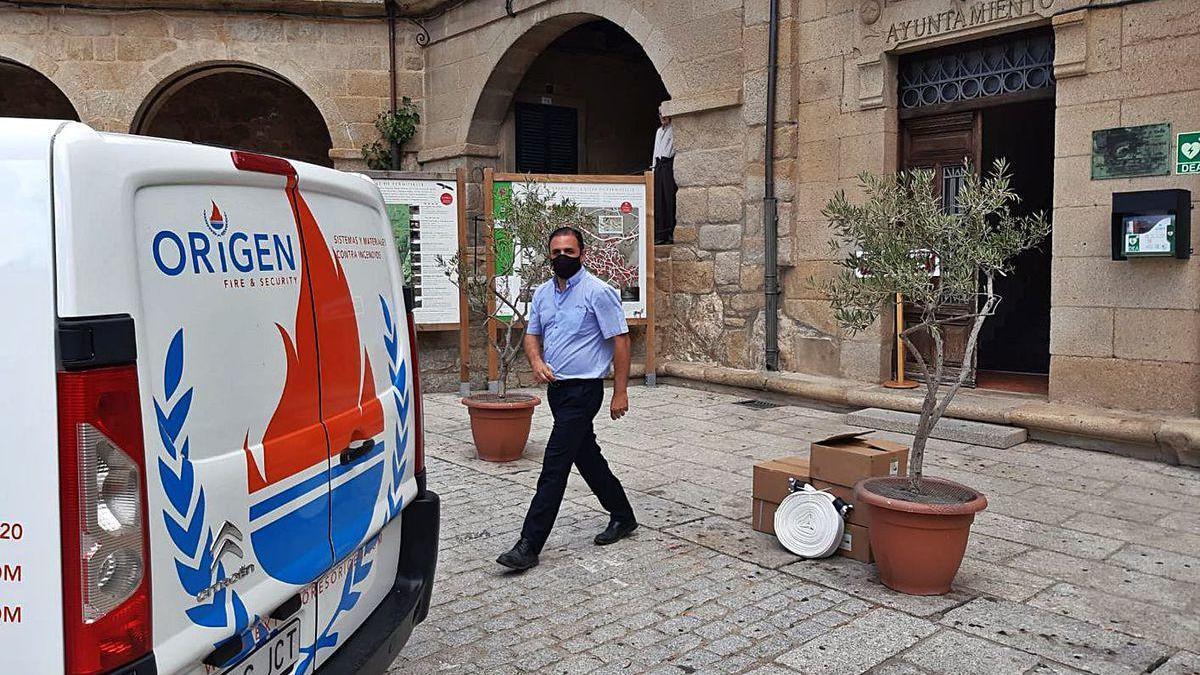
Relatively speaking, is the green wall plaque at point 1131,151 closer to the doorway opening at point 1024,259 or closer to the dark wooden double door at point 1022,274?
the dark wooden double door at point 1022,274

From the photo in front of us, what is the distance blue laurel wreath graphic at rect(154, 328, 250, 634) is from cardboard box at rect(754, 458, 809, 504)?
320 cm

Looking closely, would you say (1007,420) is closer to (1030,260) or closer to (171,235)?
(1030,260)

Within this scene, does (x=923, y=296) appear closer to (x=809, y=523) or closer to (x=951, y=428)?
(x=809, y=523)

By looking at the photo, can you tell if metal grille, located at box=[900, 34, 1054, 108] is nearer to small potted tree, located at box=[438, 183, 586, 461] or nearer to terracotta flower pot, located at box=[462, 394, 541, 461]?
small potted tree, located at box=[438, 183, 586, 461]

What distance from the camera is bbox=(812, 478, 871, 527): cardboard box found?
4.44 metres

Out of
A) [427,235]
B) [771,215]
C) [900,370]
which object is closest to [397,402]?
[900,370]

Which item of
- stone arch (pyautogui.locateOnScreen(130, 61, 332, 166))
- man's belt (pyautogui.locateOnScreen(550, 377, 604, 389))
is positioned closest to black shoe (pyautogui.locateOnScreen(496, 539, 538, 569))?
man's belt (pyautogui.locateOnScreen(550, 377, 604, 389))

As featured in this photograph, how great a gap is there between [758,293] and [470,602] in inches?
229

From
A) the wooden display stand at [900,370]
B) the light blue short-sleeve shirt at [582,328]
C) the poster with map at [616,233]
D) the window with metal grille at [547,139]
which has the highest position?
the window with metal grille at [547,139]

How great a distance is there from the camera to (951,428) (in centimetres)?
719

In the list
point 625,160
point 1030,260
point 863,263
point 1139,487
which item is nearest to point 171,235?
point 863,263

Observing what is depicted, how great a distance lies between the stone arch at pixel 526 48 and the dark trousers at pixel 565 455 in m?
6.00

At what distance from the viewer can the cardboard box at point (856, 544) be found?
446 cm

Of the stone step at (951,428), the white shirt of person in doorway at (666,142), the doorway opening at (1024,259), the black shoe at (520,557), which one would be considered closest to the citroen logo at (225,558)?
the black shoe at (520,557)
